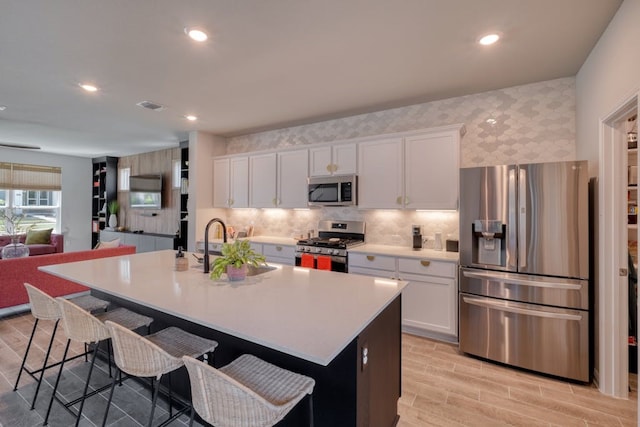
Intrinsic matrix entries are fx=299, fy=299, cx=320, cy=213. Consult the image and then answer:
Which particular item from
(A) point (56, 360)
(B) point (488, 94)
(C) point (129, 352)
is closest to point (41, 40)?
(C) point (129, 352)

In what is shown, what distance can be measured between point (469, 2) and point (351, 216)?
2.73 m

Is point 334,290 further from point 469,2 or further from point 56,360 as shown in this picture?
point 56,360

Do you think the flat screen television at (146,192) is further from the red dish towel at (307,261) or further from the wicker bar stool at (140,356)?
the wicker bar stool at (140,356)

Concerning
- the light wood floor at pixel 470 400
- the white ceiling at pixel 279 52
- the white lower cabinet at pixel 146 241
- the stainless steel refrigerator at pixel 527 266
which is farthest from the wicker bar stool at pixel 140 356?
the white lower cabinet at pixel 146 241

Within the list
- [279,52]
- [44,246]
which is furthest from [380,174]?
[44,246]

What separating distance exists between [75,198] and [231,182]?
18.4ft

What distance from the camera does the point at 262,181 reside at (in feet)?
15.3

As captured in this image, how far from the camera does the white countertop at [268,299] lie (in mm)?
1187

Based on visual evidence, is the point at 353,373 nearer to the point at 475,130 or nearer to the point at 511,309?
the point at 511,309

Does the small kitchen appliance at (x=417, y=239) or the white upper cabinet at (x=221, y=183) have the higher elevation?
the white upper cabinet at (x=221, y=183)

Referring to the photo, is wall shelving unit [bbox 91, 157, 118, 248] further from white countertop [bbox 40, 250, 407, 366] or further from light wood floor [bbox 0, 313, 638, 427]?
white countertop [bbox 40, 250, 407, 366]

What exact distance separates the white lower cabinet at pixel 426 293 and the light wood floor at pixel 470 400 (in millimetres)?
375

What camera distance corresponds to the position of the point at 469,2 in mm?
1888

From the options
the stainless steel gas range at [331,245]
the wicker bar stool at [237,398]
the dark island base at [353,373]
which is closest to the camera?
the wicker bar stool at [237,398]
